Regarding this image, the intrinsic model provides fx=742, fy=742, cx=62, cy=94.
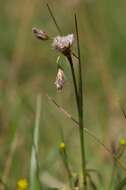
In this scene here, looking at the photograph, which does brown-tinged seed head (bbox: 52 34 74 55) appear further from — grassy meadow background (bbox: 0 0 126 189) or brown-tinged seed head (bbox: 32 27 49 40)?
grassy meadow background (bbox: 0 0 126 189)

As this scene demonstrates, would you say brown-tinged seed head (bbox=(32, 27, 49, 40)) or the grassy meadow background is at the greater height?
the grassy meadow background

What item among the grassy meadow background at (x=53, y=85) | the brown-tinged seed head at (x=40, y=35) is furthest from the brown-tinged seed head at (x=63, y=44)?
the grassy meadow background at (x=53, y=85)

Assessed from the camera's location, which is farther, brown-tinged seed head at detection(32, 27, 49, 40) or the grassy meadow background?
the grassy meadow background

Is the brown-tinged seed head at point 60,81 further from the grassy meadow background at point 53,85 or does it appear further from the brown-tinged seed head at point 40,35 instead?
the grassy meadow background at point 53,85

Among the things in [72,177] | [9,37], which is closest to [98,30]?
[9,37]

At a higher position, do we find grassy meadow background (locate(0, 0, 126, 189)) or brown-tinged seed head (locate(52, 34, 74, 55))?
grassy meadow background (locate(0, 0, 126, 189))

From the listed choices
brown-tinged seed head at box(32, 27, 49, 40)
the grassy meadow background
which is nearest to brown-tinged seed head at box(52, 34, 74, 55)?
brown-tinged seed head at box(32, 27, 49, 40)

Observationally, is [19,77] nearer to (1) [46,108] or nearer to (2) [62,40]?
(1) [46,108]

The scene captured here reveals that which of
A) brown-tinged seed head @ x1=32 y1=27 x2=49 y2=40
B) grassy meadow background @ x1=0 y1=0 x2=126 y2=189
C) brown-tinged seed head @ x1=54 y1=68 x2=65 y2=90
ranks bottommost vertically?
brown-tinged seed head @ x1=54 y1=68 x2=65 y2=90

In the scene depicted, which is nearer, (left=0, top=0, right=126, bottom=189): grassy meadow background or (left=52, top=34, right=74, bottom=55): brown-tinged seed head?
(left=52, top=34, right=74, bottom=55): brown-tinged seed head
